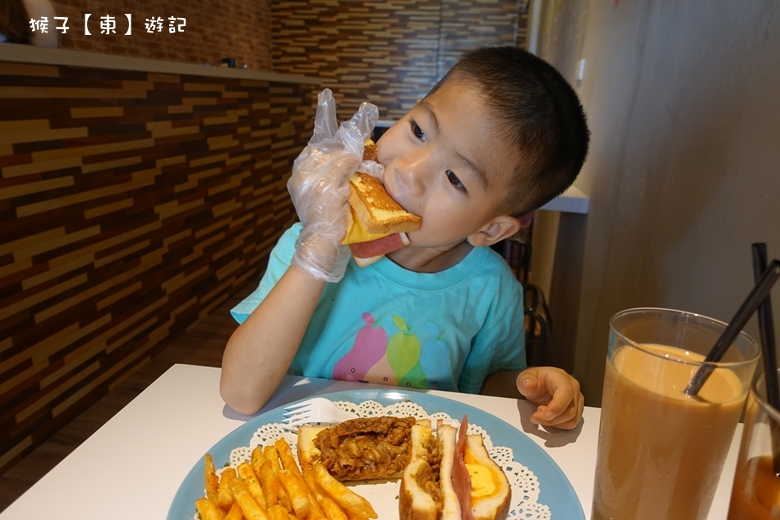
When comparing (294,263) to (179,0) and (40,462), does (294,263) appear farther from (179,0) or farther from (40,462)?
(179,0)

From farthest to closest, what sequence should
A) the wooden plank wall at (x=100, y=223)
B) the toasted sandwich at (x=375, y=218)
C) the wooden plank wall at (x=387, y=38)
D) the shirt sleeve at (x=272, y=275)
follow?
the wooden plank wall at (x=387, y=38) → the wooden plank wall at (x=100, y=223) → the shirt sleeve at (x=272, y=275) → the toasted sandwich at (x=375, y=218)

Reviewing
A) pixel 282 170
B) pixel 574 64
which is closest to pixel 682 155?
pixel 574 64

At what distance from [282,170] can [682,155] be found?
13.6 feet

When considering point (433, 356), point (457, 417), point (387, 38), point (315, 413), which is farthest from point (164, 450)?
point (387, 38)

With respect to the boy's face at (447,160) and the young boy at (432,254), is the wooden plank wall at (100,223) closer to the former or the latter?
the young boy at (432,254)

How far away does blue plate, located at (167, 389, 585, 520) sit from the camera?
0.75 metres

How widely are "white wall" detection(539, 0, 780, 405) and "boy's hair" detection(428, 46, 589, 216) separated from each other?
0.26 metres

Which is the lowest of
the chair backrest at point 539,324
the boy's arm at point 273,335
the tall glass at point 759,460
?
the chair backrest at point 539,324

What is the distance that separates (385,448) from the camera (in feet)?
2.83

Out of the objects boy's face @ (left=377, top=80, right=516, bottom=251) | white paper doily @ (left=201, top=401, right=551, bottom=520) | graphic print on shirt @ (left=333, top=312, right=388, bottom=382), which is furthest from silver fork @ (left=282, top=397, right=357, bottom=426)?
boy's face @ (left=377, top=80, right=516, bottom=251)

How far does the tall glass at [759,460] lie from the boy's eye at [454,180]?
2.15ft

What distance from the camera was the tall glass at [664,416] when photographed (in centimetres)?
Answer: 56

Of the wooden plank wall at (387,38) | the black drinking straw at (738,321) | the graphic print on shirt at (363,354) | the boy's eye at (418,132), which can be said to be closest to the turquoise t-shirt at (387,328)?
the graphic print on shirt at (363,354)

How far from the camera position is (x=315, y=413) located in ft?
3.15
